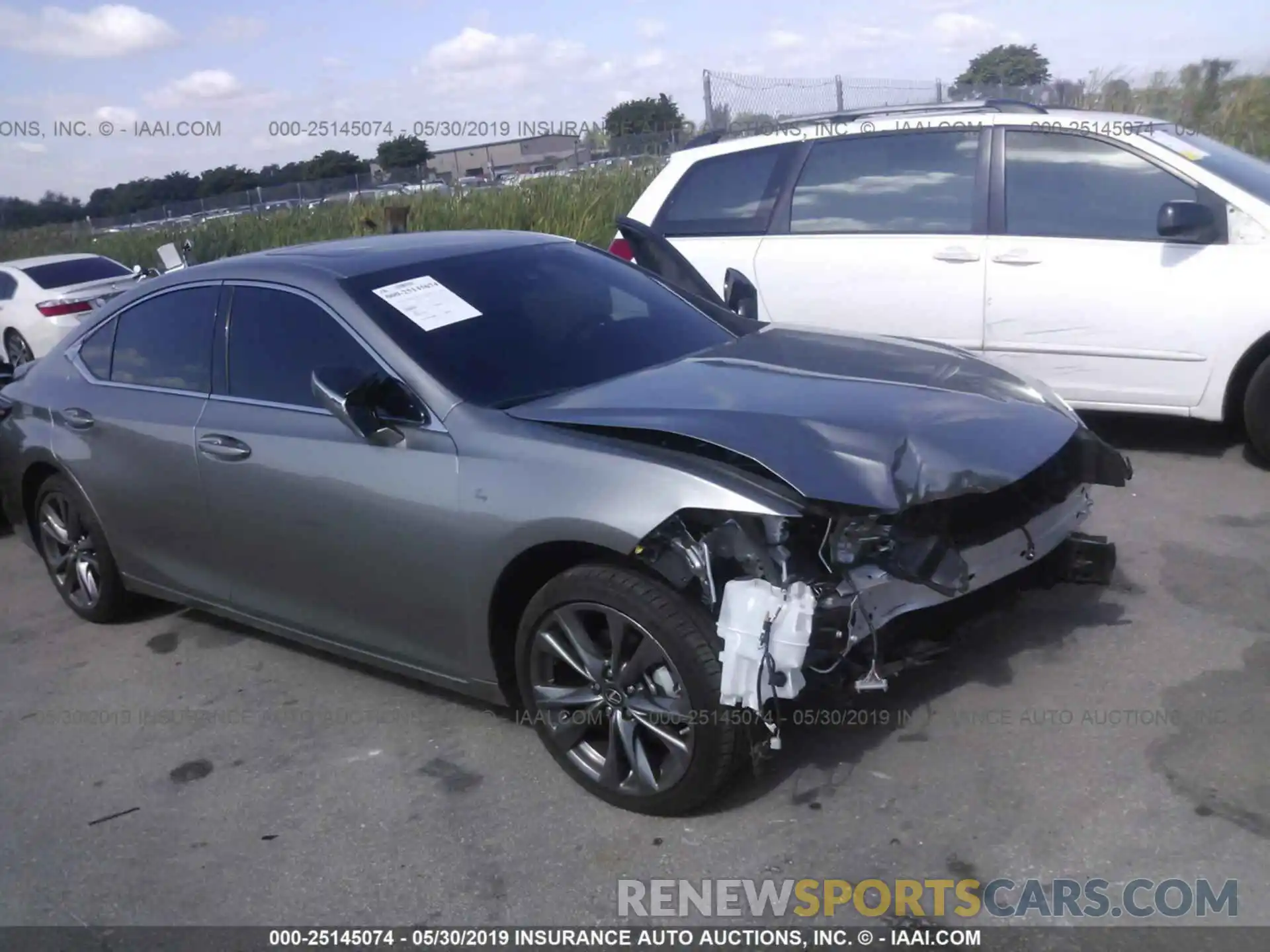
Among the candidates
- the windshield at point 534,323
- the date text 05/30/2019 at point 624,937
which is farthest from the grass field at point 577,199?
the date text 05/30/2019 at point 624,937

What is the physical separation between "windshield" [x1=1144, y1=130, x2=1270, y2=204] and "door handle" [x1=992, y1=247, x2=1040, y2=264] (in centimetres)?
82

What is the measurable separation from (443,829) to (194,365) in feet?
6.97

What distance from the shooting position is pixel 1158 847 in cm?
304

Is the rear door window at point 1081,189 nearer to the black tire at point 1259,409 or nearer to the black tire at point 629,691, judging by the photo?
the black tire at point 1259,409

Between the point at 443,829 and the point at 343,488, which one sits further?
the point at 343,488

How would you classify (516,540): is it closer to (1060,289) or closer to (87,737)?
(87,737)

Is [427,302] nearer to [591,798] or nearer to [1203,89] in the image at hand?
[591,798]

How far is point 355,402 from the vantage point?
371 centimetres

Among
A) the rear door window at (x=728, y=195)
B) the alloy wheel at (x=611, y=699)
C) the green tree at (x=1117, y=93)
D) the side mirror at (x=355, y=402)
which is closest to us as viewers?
the alloy wheel at (x=611, y=699)

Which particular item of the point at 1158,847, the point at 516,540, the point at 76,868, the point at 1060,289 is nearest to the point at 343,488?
the point at 516,540

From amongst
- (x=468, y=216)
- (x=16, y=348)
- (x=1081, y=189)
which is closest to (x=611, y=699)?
(x=1081, y=189)

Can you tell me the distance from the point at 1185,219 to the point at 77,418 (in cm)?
500

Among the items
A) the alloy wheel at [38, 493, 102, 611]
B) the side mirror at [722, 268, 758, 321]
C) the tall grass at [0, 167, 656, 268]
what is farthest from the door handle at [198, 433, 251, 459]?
the tall grass at [0, 167, 656, 268]

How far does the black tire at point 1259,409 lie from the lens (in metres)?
5.59
